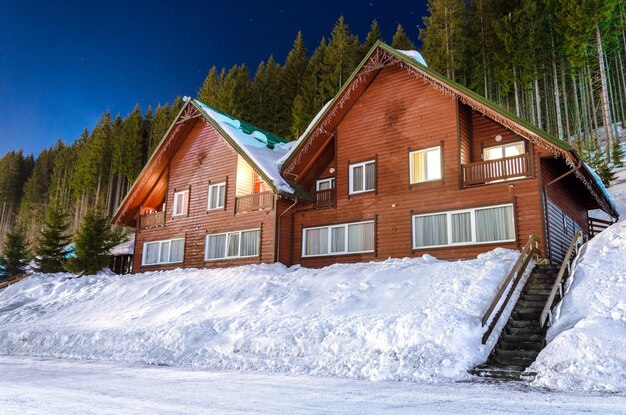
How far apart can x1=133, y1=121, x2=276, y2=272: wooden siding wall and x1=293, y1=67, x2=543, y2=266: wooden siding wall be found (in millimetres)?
2600

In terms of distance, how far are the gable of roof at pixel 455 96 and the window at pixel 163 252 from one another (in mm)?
8165

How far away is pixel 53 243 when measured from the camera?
37750mm

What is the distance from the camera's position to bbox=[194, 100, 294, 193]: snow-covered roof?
23.4 m

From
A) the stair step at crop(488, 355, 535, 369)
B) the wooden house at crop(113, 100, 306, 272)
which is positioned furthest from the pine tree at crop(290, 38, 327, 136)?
the stair step at crop(488, 355, 535, 369)

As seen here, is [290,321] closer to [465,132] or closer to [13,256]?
[465,132]

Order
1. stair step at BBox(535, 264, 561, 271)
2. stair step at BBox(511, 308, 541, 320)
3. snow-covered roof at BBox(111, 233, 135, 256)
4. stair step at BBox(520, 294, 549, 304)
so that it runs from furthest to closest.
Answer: snow-covered roof at BBox(111, 233, 135, 256), stair step at BBox(535, 264, 561, 271), stair step at BBox(520, 294, 549, 304), stair step at BBox(511, 308, 541, 320)

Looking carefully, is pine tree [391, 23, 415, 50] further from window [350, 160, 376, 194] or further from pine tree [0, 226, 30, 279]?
pine tree [0, 226, 30, 279]

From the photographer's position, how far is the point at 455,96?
65.8ft

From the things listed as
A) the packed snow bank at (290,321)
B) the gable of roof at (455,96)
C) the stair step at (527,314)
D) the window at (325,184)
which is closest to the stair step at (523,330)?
the stair step at (527,314)

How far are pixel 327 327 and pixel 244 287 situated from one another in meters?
6.89

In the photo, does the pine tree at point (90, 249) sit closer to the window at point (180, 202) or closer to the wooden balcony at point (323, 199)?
the window at point (180, 202)

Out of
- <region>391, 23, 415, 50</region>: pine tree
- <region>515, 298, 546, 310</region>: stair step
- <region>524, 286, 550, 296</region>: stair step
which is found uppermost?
<region>391, 23, 415, 50</region>: pine tree

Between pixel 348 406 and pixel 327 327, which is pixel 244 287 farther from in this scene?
pixel 348 406

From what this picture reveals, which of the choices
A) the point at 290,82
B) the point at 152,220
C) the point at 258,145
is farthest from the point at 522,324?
the point at 290,82
